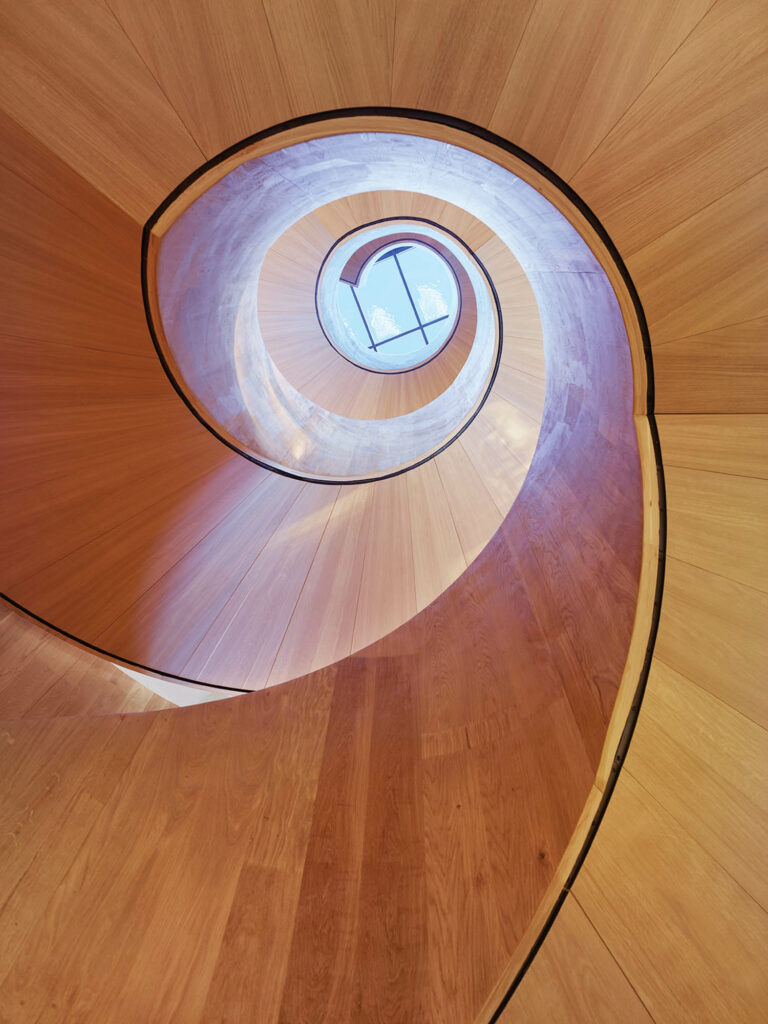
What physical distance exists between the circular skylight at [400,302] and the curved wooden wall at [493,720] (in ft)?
19.7

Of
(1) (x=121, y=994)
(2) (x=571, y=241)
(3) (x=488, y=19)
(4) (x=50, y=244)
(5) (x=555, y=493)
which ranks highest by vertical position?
(3) (x=488, y=19)

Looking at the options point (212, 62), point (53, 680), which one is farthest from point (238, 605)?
point (212, 62)

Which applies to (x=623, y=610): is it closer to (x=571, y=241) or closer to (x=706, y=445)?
(x=706, y=445)

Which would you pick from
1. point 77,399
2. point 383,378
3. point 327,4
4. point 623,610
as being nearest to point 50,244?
point 77,399

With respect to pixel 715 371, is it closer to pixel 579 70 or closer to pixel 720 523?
pixel 720 523

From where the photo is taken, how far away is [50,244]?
180 cm

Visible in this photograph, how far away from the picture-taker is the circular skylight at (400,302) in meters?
7.48

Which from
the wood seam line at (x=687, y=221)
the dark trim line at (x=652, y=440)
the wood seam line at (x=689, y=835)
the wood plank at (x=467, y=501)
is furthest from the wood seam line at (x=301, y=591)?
the wood seam line at (x=687, y=221)

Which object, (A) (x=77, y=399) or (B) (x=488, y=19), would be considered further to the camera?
(A) (x=77, y=399)

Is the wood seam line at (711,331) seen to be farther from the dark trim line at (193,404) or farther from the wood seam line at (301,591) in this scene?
the wood seam line at (301,591)

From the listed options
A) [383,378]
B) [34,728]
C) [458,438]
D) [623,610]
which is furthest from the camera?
[383,378]

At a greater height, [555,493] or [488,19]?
[488,19]

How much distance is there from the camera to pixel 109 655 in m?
2.64

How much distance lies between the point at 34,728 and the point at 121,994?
2.63 feet
